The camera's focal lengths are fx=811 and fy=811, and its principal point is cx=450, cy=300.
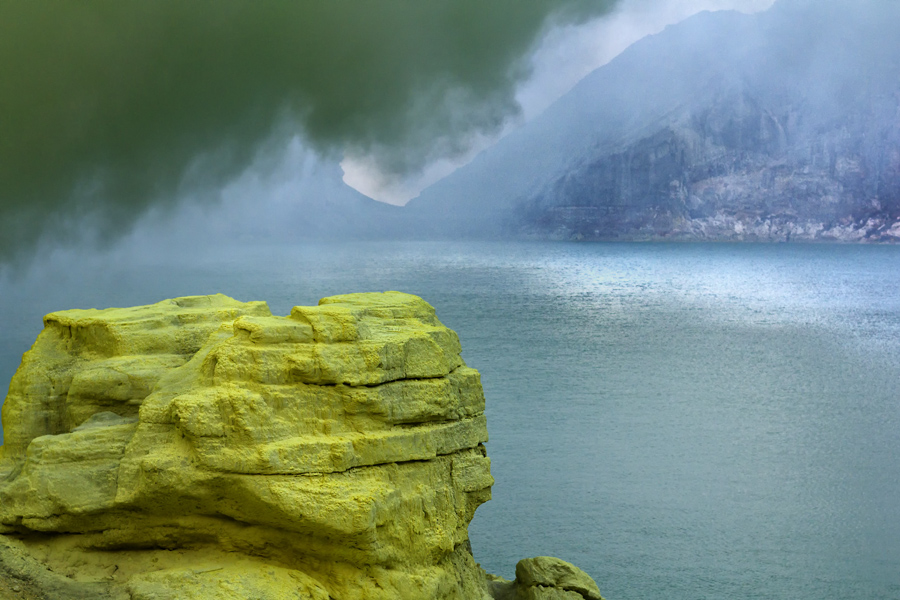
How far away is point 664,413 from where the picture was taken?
53.6 feet

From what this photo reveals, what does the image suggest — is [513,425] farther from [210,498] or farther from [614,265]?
[614,265]

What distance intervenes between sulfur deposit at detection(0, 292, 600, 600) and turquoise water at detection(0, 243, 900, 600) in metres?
4.90

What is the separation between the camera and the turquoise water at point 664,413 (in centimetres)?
1144

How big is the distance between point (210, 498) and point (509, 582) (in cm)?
383

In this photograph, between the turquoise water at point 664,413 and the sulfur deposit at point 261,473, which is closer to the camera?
the sulfur deposit at point 261,473

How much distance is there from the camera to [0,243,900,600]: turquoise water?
11438mm

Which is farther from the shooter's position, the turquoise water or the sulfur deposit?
the turquoise water

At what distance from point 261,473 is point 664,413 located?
11.7 meters

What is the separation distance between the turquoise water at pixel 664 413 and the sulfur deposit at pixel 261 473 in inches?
193

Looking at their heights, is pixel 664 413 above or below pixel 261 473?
below

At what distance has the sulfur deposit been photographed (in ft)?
20.2

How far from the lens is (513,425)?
15477mm

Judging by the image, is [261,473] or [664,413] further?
[664,413]

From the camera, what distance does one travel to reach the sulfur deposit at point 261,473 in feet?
20.2
